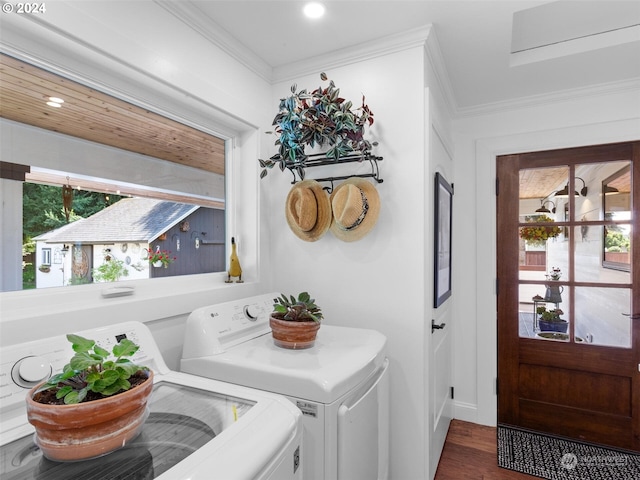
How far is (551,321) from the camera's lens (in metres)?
2.58

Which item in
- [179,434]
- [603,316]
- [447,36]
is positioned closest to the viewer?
[179,434]

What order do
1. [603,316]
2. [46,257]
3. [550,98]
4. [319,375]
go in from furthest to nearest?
[550,98] → [603,316] → [46,257] → [319,375]

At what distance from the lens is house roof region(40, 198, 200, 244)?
4.65 ft

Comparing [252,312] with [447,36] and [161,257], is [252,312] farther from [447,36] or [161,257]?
[447,36]

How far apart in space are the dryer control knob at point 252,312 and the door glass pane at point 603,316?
226 cm

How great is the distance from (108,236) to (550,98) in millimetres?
2954

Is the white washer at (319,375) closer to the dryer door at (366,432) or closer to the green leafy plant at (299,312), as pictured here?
the dryer door at (366,432)

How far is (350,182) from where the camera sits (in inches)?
74.7

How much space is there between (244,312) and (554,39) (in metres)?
2.32

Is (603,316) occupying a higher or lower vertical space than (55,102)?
lower

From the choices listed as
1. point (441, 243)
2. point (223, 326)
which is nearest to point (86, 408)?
point (223, 326)

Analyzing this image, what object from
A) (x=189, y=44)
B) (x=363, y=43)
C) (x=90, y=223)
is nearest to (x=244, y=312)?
(x=90, y=223)

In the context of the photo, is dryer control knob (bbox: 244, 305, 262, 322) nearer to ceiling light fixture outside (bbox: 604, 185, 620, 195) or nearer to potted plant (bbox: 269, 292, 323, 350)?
potted plant (bbox: 269, 292, 323, 350)

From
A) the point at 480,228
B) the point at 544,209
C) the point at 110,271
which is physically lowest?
the point at 110,271
